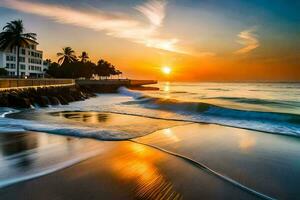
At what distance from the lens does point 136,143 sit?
33.1 ft

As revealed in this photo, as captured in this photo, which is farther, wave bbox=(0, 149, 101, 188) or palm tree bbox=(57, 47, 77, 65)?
palm tree bbox=(57, 47, 77, 65)

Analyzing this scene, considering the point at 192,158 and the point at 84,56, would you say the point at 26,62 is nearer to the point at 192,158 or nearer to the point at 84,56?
the point at 84,56

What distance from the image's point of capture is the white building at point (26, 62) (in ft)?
222

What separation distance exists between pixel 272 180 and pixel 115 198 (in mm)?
3764

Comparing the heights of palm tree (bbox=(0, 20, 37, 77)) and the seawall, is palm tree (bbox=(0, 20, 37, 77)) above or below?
above

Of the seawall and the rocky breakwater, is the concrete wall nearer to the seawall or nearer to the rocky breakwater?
the seawall

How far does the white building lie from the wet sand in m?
68.8

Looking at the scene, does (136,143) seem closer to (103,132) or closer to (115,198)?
(103,132)

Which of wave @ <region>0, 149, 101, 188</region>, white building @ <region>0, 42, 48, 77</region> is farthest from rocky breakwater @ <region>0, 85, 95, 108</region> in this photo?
white building @ <region>0, 42, 48, 77</region>

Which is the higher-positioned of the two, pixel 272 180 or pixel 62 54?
pixel 62 54

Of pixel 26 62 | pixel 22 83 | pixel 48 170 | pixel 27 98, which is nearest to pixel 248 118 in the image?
pixel 48 170

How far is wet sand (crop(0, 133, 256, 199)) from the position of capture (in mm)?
5340

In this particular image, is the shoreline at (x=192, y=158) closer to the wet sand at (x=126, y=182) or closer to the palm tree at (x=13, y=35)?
the wet sand at (x=126, y=182)

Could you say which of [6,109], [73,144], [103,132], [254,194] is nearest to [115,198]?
[254,194]
